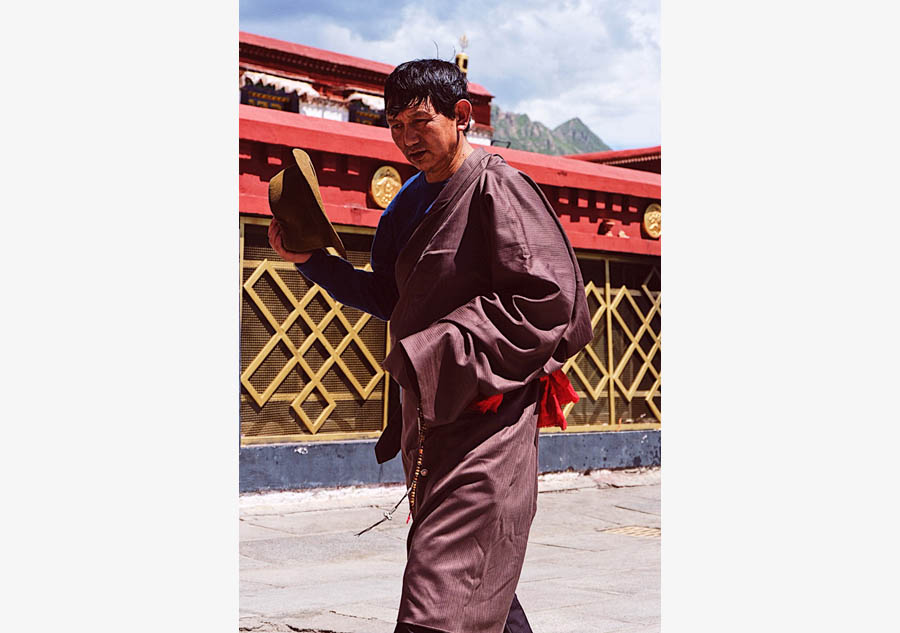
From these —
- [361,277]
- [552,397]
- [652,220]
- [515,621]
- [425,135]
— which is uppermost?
[652,220]

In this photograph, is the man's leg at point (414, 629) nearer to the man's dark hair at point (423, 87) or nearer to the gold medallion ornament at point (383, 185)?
the man's dark hair at point (423, 87)

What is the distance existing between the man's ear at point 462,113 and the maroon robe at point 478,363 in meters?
0.06

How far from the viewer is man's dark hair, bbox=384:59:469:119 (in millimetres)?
2184

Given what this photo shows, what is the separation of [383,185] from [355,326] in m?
0.95

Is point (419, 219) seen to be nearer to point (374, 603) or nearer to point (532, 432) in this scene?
point (532, 432)

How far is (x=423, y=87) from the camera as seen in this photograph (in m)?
2.18

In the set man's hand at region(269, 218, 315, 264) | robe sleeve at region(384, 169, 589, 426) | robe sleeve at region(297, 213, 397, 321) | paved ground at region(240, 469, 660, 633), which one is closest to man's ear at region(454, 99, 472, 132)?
robe sleeve at region(384, 169, 589, 426)

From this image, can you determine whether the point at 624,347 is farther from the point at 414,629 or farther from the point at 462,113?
the point at 414,629

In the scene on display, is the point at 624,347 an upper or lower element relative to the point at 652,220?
lower

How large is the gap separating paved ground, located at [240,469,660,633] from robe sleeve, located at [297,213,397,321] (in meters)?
1.58

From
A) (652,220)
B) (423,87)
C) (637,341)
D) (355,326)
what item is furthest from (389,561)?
(652,220)

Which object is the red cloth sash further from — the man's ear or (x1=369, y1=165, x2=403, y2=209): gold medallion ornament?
(x1=369, y1=165, x2=403, y2=209): gold medallion ornament

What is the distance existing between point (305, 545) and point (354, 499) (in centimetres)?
138

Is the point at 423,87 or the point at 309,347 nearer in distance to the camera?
the point at 423,87
